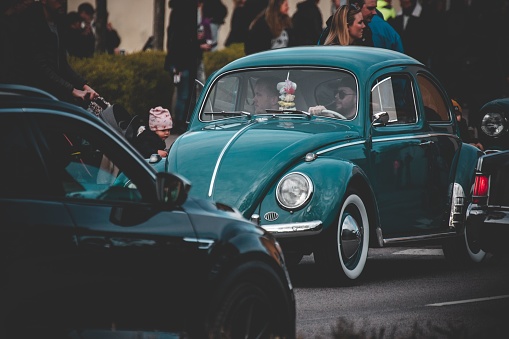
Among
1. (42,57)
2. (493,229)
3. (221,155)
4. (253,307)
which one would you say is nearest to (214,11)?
(42,57)

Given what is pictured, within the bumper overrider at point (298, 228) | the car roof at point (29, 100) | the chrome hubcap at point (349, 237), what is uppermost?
the car roof at point (29, 100)

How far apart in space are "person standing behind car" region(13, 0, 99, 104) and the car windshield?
1.85m

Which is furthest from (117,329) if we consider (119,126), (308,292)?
(119,126)

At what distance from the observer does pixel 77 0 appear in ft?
132

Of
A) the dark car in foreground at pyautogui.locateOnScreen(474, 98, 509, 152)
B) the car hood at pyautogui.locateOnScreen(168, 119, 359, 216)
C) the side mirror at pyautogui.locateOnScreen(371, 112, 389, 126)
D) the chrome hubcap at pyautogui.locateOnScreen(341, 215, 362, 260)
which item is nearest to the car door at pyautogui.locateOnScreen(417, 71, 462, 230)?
the dark car in foreground at pyautogui.locateOnScreen(474, 98, 509, 152)

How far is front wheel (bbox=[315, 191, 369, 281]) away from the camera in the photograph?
10.2 metres

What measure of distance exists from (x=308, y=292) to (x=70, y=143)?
10.5ft

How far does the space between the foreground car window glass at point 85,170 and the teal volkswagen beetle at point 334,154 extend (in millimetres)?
3696

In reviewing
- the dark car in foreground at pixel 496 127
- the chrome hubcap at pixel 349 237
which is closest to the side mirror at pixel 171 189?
the chrome hubcap at pixel 349 237

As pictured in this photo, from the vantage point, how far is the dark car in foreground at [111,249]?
515cm

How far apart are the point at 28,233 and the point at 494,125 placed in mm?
7668

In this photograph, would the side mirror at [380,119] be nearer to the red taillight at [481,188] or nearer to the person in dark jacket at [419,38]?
the red taillight at [481,188]

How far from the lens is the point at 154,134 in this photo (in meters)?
13.3

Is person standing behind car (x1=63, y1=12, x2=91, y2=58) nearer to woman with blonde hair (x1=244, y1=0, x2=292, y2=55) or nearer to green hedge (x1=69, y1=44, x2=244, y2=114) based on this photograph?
green hedge (x1=69, y1=44, x2=244, y2=114)
